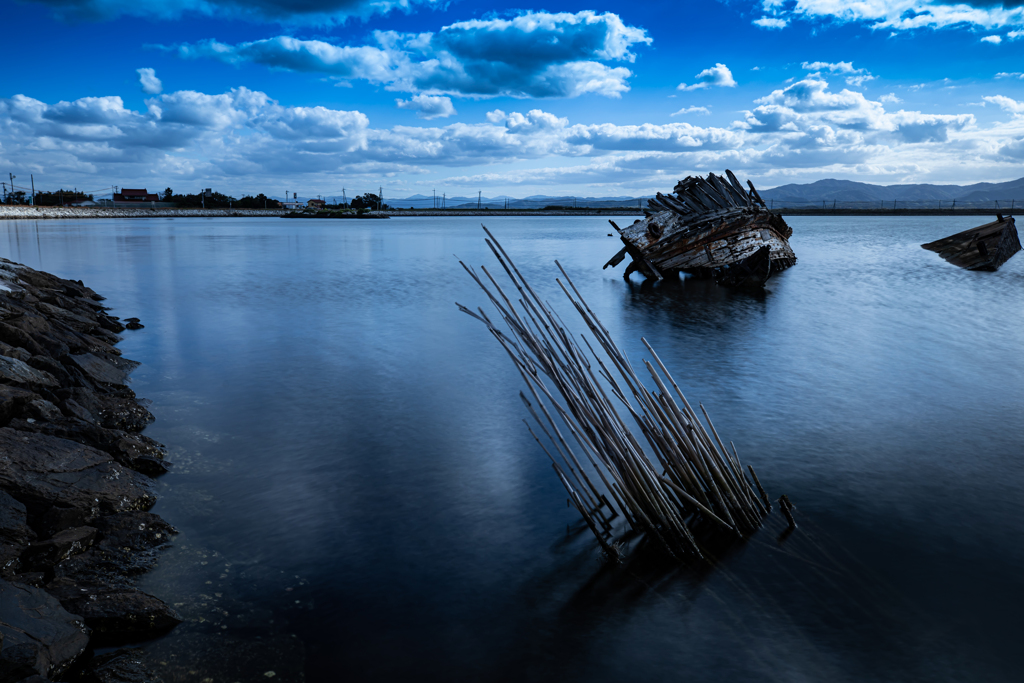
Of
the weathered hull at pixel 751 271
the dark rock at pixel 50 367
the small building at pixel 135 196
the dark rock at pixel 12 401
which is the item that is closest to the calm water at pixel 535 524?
the dark rock at pixel 50 367

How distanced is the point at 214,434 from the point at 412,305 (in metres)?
10.6

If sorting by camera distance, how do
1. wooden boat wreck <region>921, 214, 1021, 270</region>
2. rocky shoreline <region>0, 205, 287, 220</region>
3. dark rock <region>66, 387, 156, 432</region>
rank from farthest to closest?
rocky shoreline <region>0, 205, 287, 220</region>
wooden boat wreck <region>921, 214, 1021, 270</region>
dark rock <region>66, 387, 156, 432</region>

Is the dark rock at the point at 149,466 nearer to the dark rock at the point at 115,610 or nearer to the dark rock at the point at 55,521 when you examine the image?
the dark rock at the point at 55,521

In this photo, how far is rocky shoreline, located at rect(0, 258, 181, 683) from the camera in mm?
3438

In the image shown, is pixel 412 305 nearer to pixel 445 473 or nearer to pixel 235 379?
pixel 235 379

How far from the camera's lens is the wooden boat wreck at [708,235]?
20.8 meters

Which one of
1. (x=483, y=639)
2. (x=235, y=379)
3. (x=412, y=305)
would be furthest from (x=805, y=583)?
(x=412, y=305)

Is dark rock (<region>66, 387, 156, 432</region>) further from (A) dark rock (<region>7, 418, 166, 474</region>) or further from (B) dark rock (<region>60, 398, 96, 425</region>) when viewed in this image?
(A) dark rock (<region>7, 418, 166, 474</region>)

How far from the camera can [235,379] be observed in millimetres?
9477

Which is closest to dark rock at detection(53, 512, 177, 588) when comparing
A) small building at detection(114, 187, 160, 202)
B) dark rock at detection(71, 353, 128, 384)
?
dark rock at detection(71, 353, 128, 384)

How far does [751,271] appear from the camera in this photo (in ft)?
67.8

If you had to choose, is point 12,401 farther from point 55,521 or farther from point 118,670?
point 118,670

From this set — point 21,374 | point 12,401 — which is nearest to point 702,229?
point 21,374

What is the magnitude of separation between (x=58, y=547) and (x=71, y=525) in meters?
0.39
